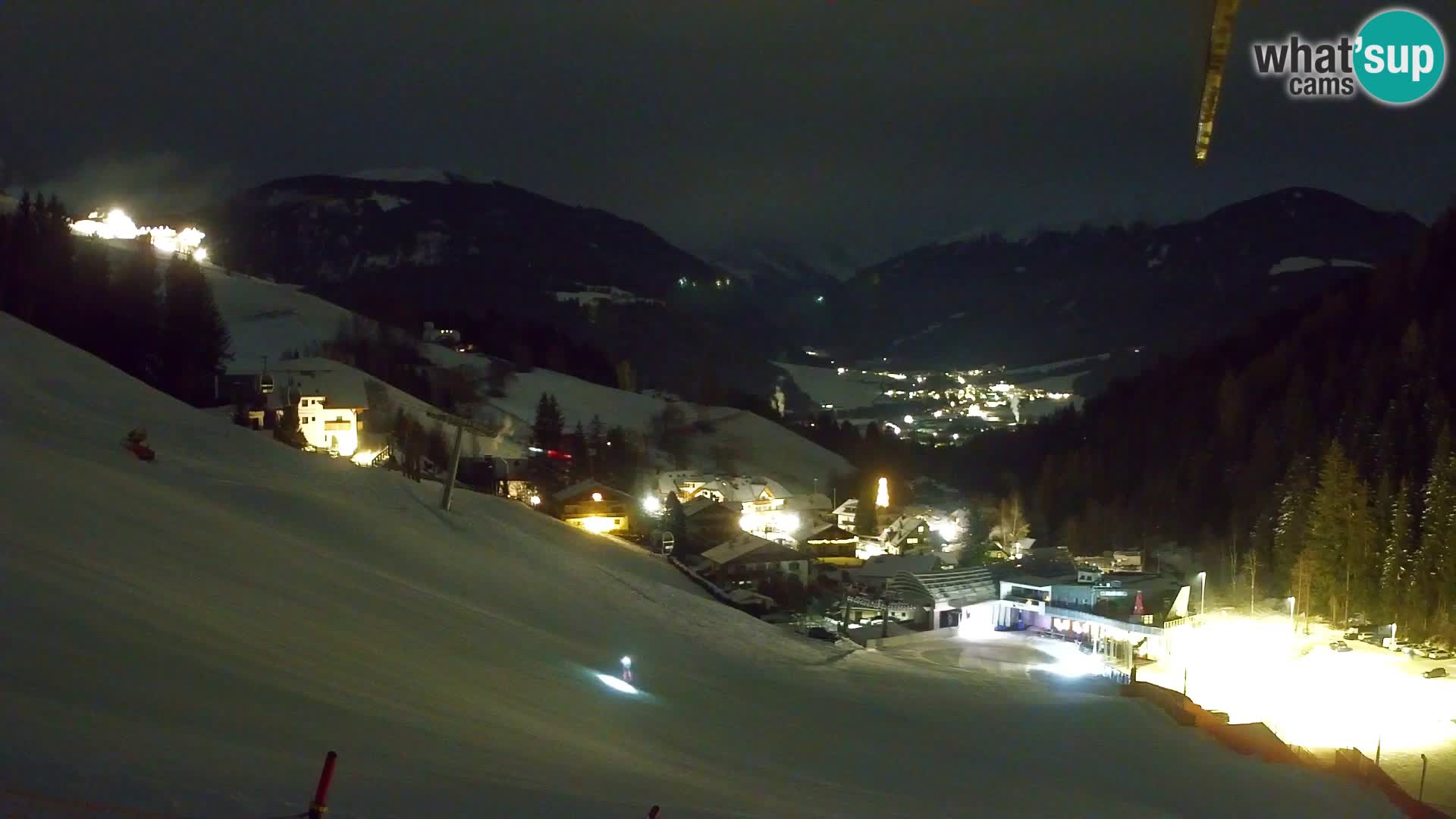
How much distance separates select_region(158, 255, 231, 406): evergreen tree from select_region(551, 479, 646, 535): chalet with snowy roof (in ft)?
47.7

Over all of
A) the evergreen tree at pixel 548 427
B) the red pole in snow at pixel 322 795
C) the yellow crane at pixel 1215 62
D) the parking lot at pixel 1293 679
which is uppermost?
the evergreen tree at pixel 548 427

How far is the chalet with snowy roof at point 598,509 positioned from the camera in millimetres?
40062

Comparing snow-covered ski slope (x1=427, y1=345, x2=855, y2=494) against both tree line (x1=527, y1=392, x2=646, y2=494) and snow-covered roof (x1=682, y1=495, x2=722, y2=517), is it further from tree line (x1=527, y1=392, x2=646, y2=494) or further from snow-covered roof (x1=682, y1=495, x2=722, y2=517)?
snow-covered roof (x1=682, y1=495, x2=722, y2=517)

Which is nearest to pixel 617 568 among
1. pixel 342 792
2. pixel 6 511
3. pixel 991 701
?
pixel 991 701

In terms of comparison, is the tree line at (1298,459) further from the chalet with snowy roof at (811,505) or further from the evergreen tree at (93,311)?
the evergreen tree at (93,311)

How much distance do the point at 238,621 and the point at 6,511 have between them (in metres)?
3.20

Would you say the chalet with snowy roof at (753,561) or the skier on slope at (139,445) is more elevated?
the skier on slope at (139,445)

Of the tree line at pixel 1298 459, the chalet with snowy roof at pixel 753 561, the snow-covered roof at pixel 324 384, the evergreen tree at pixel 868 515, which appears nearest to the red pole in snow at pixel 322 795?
the chalet with snowy roof at pixel 753 561

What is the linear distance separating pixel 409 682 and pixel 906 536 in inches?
1683

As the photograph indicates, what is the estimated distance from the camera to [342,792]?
16.9 ft

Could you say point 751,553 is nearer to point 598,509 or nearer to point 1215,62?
point 598,509

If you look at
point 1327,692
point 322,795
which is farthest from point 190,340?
point 1327,692

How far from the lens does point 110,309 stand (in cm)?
3538

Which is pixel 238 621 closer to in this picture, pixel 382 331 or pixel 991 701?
pixel 991 701
